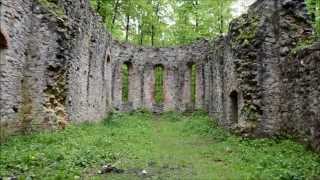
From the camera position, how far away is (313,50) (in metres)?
10.5

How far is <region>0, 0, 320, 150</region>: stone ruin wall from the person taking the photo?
1034 centimetres

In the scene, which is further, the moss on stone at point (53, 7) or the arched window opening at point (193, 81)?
the arched window opening at point (193, 81)

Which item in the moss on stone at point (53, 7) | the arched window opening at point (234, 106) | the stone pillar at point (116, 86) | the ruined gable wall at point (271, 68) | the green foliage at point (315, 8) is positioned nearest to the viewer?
the moss on stone at point (53, 7)

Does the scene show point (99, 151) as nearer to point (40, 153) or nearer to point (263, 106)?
point (40, 153)

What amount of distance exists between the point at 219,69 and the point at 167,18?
1483cm

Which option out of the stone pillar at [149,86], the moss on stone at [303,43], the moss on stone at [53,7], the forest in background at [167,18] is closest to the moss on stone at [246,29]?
the moss on stone at [303,43]

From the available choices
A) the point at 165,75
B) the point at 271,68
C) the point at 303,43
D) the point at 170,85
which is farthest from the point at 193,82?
the point at 303,43

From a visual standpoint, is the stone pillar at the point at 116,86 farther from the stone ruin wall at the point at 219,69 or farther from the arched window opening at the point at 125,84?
the stone ruin wall at the point at 219,69

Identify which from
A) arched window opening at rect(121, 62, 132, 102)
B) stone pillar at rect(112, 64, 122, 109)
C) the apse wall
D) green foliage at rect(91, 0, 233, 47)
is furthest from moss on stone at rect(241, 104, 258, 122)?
green foliage at rect(91, 0, 233, 47)

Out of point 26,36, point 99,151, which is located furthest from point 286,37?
point 26,36

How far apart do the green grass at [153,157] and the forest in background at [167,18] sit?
54.6ft

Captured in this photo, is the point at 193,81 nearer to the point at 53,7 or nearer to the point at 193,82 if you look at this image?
the point at 193,82

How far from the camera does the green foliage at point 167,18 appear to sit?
95.2 ft

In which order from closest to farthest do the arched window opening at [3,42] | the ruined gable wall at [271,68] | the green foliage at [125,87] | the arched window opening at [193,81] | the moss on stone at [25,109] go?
the arched window opening at [3,42]
the moss on stone at [25,109]
the ruined gable wall at [271,68]
the arched window opening at [193,81]
the green foliage at [125,87]
